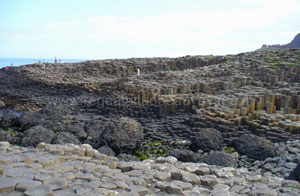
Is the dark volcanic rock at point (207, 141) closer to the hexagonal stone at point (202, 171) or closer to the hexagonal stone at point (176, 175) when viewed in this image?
the hexagonal stone at point (202, 171)

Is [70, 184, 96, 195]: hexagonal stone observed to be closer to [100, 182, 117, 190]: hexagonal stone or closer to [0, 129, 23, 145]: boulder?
[100, 182, 117, 190]: hexagonal stone

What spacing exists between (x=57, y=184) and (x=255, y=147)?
6.06m

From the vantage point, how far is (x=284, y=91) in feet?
41.5

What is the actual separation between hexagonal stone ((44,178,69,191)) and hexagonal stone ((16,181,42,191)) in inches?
5.9

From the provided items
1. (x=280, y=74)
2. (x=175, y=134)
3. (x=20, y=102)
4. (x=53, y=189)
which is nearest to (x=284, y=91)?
(x=280, y=74)

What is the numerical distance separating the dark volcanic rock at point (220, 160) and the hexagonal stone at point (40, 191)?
4.68 meters

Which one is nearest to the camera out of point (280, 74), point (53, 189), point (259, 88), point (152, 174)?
point (53, 189)

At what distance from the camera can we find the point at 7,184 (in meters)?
4.52

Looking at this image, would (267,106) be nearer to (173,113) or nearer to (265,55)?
(173,113)

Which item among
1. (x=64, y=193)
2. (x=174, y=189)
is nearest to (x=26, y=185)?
(x=64, y=193)

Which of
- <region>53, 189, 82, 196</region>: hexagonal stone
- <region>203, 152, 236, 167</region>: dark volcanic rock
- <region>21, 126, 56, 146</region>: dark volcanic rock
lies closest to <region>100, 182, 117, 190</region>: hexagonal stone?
<region>53, 189, 82, 196</region>: hexagonal stone

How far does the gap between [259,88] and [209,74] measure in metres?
4.06

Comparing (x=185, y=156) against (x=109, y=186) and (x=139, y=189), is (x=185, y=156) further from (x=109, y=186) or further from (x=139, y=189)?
(x=109, y=186)

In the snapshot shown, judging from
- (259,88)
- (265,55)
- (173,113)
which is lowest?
(173,113)
